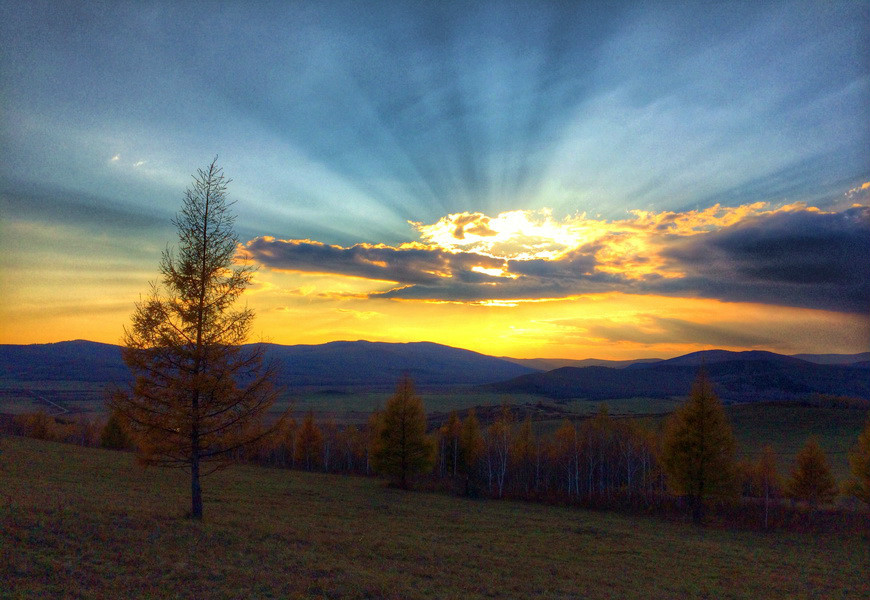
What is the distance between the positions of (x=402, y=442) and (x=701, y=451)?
86.6ft

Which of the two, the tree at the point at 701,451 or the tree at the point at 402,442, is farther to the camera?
the tree at the point at 402,442

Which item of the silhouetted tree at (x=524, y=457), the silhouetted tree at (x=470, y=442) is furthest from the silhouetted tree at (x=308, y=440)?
the silhouetted tree at (x=524, y=457)

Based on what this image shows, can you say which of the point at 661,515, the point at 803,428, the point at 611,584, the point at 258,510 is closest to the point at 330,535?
the point at 258,510

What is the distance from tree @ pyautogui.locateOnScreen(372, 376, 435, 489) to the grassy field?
12.2m

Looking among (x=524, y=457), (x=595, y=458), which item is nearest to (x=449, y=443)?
(x=524, y=457)

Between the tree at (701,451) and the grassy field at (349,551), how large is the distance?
4026 mm

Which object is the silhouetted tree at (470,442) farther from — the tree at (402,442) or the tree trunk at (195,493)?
the tree trunk at (195,493)

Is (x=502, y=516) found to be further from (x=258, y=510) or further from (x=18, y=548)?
(x=18, y=548)

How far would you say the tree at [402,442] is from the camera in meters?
43.7

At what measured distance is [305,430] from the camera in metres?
68.2

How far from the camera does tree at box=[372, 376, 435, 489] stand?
43.7 metres

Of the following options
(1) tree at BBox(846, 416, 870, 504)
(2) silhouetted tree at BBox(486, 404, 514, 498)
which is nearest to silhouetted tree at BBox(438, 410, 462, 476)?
(2) silhouetted tree at BBox(486, 404, 514, 498)

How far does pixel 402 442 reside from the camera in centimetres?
4391

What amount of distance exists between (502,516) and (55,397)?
797ft
